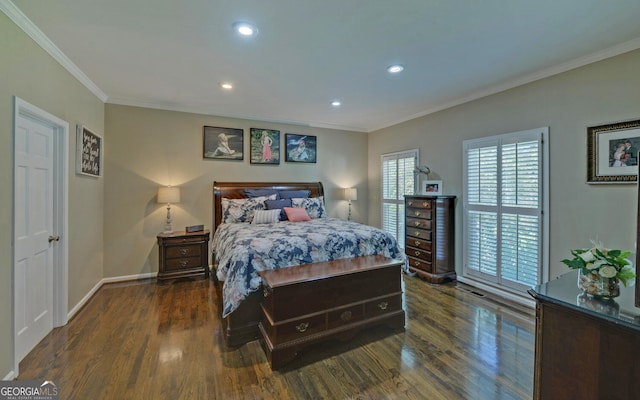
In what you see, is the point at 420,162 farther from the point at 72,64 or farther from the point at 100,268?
the point at 100,268

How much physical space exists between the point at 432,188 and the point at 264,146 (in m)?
3.03

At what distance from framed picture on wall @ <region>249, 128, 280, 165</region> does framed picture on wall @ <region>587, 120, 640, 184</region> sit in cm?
426

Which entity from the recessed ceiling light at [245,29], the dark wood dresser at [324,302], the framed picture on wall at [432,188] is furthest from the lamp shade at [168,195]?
the framed picture on wall at [432,188]

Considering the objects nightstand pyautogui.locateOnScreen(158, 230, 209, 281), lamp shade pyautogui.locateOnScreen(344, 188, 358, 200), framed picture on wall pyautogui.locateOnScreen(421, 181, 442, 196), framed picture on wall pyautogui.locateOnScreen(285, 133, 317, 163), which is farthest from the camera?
lamp shade pyautogui.locateOnScreen(344, 188, 358, 200)

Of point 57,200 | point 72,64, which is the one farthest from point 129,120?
point 57,200

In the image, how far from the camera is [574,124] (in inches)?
111

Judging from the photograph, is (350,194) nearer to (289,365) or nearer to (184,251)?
(184,251)

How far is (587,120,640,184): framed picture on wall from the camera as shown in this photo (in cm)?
243

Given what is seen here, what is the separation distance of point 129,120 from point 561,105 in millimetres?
5620

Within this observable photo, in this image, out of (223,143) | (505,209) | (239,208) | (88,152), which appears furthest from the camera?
(223,143)

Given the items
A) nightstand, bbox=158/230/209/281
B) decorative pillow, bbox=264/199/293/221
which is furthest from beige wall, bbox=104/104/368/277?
decorative pillow, bbox=264/199/293/221

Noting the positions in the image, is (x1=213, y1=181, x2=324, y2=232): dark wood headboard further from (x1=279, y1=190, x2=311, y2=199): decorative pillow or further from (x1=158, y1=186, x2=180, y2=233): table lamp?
(x1=158, y1=186, x2=180, y2=233): table lamp

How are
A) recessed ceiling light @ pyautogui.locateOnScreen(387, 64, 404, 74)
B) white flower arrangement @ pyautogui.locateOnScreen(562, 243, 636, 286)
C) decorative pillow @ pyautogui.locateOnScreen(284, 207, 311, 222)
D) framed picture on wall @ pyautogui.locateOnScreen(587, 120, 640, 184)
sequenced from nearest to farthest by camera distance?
white flower arrangement @ pyautogui.locateOnScreen(562, 243, 636, 286), framed picture on wall @ pyautogui.locateOnScreen(587, 120, 640, 184), recessed ceiling light @ pyautogui.locateOnScreen(387, 64, 404, 74), decorative pillow @ pyautogui.locateOnScreen(284, 207, 311, 222)

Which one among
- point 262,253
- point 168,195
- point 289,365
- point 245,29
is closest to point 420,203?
point 262,253
